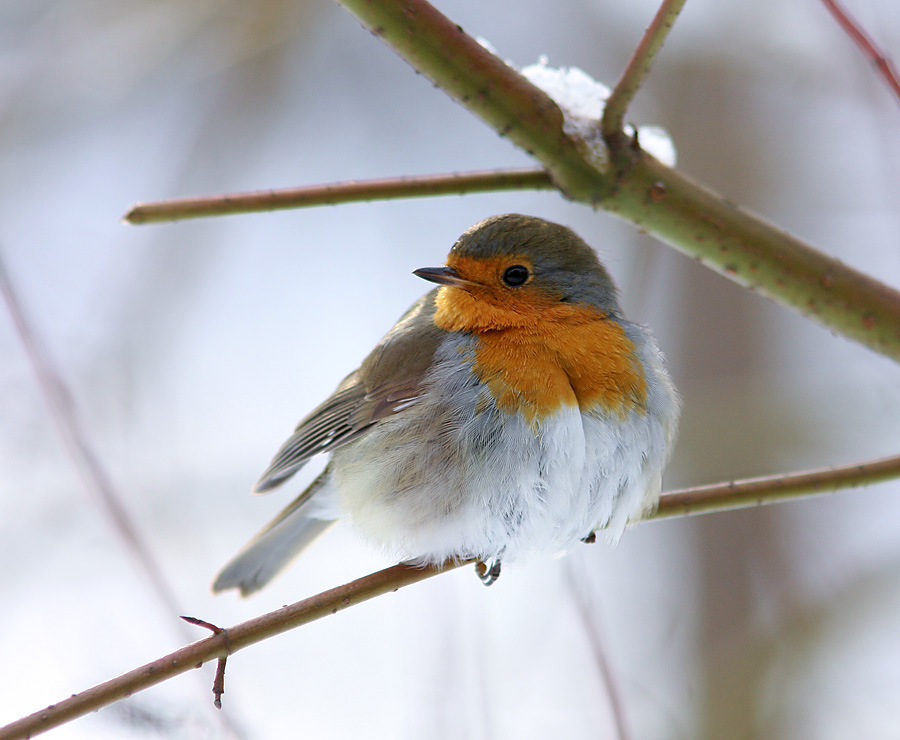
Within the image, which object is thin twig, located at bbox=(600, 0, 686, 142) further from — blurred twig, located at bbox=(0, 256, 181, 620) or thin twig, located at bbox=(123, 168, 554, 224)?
blurred twig, located at bbox=(0, 256, 181, 620)

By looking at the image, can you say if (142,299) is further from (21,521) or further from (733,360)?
(733,360)

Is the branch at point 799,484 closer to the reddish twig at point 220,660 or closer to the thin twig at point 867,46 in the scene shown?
the thin twig at point 867,46

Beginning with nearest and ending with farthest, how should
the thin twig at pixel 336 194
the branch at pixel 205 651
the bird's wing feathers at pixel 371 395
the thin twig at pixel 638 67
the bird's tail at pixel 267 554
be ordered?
the branch at pixel 205 651 → the thin twig at pixel 638 67 → the thin twig at pixel 336 194 → the bird's wing feathers at pixel 371 395 → the bird's tail at pixel 267 554

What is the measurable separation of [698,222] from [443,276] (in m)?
0.93

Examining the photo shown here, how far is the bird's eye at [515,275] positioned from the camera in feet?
9.84

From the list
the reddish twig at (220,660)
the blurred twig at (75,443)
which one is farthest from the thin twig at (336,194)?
the reddish twig at (220,660)

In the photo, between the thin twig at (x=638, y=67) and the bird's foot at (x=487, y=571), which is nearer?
the thin twig at (x=638, y=67)

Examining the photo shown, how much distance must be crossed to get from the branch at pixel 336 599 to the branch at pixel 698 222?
446mm

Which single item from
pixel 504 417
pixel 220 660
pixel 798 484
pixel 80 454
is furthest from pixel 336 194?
pixel 798 484

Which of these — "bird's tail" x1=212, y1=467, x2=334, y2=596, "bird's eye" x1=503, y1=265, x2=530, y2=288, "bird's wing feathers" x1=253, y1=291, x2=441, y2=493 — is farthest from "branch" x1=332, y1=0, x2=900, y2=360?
"bird's tail" x1=212, y1=467, x2=334, y2=596

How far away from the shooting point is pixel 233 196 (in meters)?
2.22

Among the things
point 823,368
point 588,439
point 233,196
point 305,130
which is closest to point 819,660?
point 823,368

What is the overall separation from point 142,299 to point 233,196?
3.30 metres

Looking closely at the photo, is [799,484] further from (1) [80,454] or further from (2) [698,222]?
(1) [80,454]
